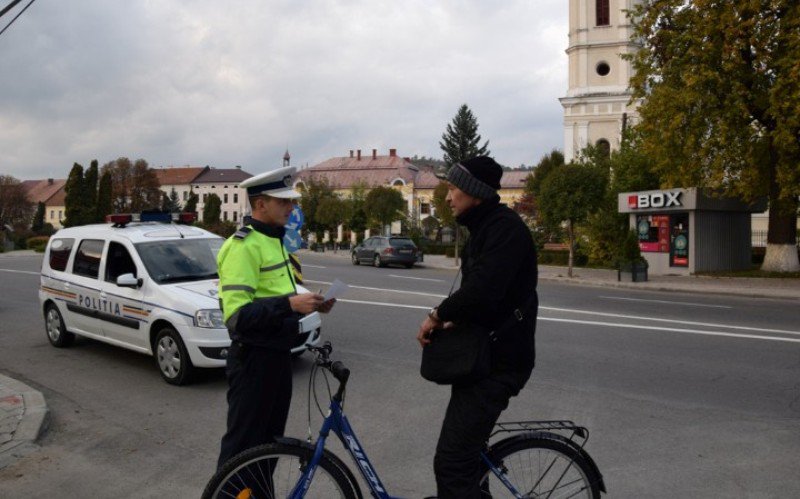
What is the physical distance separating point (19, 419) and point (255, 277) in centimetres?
394

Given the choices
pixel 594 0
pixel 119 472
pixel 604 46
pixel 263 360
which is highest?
pixel 594 0

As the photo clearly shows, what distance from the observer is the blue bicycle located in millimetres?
3068

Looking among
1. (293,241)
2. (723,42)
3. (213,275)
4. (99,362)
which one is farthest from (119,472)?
(723,42)

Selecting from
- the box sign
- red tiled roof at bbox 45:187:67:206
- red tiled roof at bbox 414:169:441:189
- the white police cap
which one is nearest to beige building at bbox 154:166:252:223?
red tiled roof at bbox 45:187:67:206

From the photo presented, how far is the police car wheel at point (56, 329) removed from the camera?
957cm

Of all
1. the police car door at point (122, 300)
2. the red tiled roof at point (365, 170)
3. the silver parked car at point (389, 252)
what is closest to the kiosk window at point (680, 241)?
the silver parked car at point (389, 252)

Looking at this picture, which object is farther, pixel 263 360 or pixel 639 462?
pixel 639 462

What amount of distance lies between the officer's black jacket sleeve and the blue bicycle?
552 mm

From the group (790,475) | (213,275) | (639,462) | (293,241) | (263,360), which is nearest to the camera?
(263,360)

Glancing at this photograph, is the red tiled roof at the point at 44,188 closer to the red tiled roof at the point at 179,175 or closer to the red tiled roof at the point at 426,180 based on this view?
the red tiled roof at the point at 179,175

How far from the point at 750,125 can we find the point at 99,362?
69.0 ft

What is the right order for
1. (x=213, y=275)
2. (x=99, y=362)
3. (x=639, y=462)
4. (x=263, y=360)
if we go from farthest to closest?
(x=99, y=362) < (x=213, y=275) < (x=639, y=462) < (x=263, y=360)

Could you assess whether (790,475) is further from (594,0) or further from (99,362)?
(594,0)

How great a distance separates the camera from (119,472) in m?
4.95
